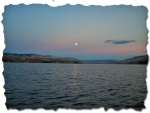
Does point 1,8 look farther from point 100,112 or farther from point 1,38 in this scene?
point 100,112

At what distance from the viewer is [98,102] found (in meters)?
12.9

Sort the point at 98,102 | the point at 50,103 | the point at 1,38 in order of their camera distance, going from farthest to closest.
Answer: the point at 98,102, the point at 50,103, the point at 1,38

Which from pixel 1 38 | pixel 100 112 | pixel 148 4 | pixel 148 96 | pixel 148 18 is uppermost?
pixel 148 4

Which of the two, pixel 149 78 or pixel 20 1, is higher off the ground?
pixel 20 1

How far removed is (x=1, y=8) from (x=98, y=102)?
1131cm

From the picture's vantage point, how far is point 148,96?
83.6 inches

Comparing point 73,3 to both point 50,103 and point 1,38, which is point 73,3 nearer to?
point 1,38

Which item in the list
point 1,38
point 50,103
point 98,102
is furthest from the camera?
point 98,102

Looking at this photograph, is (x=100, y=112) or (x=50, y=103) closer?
(x=100, y=112)

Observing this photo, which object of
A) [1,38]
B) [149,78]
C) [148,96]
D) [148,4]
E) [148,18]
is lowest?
[148,96]

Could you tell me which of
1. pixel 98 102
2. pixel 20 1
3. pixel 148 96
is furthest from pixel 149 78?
pixel 98 102

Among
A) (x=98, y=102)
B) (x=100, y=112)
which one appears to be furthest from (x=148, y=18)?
(x=98, y=102)

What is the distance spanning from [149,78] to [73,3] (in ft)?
3.08

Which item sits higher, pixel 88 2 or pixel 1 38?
pixel 88 2
